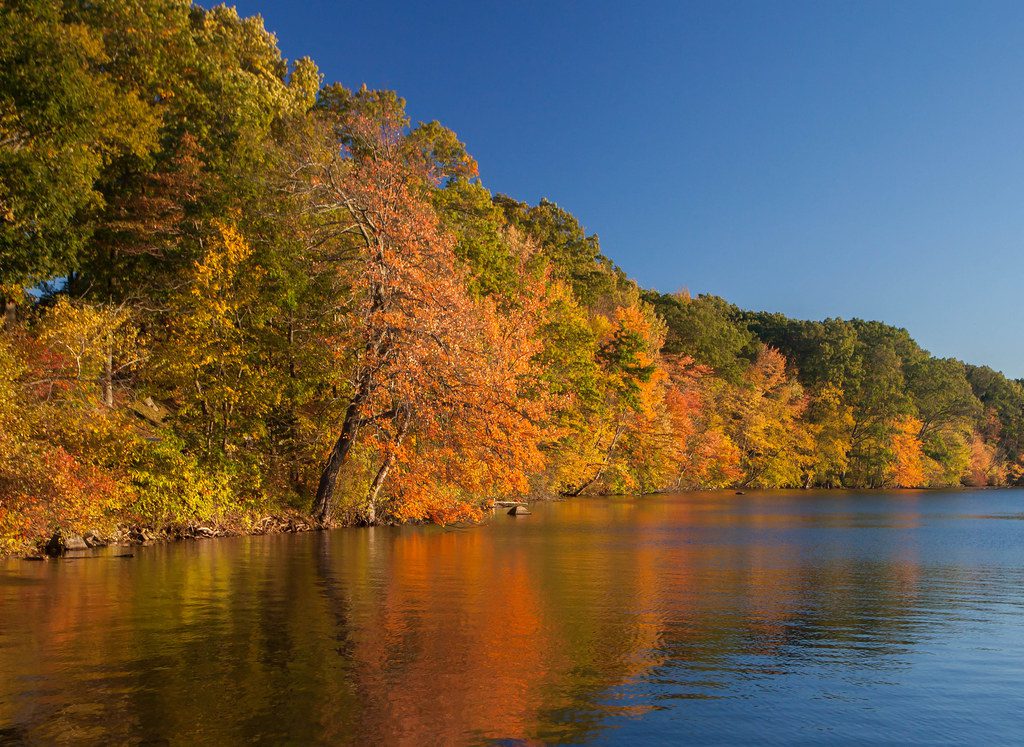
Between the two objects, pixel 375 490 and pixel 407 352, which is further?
pixel 375 490

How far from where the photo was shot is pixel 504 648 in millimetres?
12383

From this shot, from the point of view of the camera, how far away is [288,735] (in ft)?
27.7

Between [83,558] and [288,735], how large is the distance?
16873mm

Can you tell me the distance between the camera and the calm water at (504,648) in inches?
352

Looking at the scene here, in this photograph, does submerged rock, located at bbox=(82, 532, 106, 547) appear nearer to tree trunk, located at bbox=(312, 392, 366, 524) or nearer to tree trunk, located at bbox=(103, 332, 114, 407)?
tree trunk, located at bbox=(103, 332, 114, 407)

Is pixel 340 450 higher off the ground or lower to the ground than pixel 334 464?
higher

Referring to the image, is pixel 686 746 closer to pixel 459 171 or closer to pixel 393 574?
pixel 393 574

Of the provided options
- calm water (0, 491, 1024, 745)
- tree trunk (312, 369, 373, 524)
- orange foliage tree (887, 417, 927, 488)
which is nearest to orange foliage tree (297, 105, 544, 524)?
tree trunk (312, 369, 373, 524)

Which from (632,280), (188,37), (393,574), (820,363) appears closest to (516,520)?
(393,574)

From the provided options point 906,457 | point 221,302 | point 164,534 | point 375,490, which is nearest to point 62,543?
point 164,534

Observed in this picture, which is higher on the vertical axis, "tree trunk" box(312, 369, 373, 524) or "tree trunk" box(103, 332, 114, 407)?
"tree trunk" box(103, 332, 114, 407)

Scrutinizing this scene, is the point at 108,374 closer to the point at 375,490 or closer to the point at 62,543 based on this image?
the point at 62,543

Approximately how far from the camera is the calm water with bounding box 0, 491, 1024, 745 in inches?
352

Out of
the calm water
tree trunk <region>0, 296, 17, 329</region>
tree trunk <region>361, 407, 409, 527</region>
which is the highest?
tree trunk <region>0, 296, 17, 329</region>
